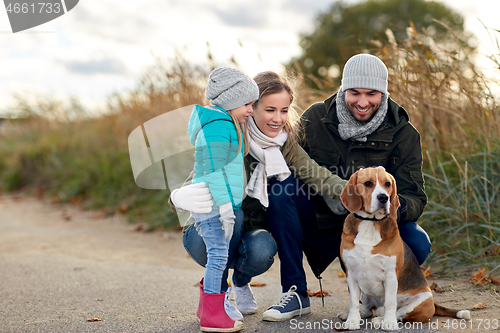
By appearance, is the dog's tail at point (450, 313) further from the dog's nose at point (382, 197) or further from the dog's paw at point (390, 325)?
the dog's nose at point (382, 197)

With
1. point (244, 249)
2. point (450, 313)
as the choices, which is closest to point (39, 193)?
point (244, 249)

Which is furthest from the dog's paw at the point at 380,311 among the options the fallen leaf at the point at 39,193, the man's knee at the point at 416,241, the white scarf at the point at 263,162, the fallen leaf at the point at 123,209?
the fallen leaf at the point at 39,193

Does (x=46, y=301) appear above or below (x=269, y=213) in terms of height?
below

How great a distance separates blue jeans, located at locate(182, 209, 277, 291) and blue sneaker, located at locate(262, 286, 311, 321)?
0.25 metres

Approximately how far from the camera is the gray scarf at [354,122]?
3211 mm

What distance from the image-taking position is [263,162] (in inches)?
123

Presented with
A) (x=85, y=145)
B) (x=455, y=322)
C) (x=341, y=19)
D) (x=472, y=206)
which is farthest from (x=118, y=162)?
(x=341, y=19)

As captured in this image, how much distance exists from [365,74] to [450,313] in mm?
1691

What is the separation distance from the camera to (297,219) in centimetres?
317

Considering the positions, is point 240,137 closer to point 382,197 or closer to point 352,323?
point 382,197

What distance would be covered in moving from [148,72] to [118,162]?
197 cm

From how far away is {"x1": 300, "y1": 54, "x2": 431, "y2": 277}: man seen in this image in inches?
123

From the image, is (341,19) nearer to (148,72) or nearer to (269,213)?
(148,72)

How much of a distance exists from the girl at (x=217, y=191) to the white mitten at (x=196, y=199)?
0.12 ft
